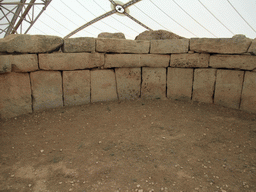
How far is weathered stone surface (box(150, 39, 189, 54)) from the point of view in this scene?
4.89m

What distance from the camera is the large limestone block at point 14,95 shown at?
4008mm

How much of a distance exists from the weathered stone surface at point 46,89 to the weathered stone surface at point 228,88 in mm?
3660

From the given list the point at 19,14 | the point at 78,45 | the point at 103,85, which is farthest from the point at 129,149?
the point at 19,14

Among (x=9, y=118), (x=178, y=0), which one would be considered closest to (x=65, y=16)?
(x=178, y=0)

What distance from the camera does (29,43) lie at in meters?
4.05

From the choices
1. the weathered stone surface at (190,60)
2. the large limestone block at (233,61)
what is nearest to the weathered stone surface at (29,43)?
the weathered stone surface at (190,60)

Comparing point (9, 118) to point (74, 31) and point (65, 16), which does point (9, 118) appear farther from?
point (74, 31)

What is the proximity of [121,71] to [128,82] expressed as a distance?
1.09 feet

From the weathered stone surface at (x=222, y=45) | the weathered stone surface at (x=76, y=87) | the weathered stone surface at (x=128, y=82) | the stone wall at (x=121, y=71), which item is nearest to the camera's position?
the stone wall at (x=121, y=71)

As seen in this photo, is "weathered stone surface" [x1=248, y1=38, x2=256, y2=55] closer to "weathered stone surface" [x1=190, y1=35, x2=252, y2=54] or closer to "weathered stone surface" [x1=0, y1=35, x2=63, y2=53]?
"weathered stone surface" [x1=190, y1=35, x2=252, y2=54]

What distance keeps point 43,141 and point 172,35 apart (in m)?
3.93

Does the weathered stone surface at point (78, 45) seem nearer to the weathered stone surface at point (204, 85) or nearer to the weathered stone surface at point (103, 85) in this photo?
the weathered stone surface at point (103, 85)

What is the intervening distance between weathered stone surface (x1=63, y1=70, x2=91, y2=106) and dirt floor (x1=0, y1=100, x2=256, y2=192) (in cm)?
24

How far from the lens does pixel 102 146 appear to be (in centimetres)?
326
